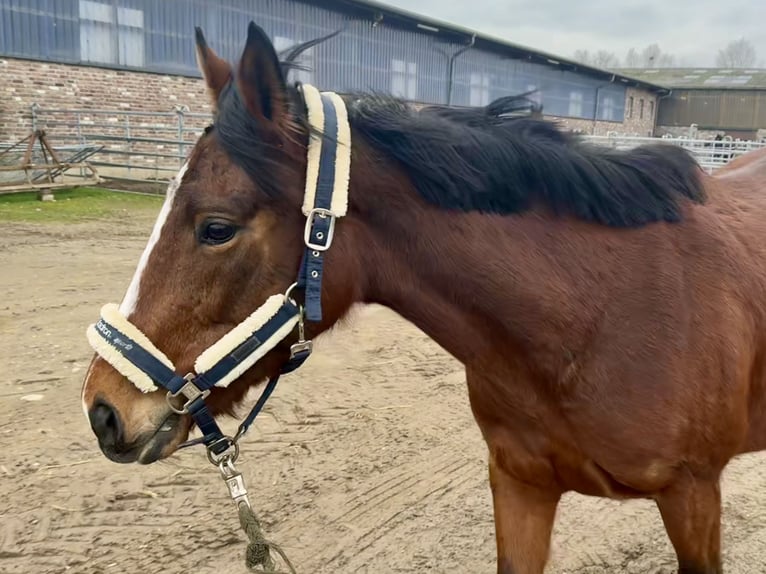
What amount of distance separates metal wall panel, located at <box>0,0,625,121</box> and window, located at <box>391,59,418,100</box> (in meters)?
0.04

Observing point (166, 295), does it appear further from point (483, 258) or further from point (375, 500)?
point (375, 500)

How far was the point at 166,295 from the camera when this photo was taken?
174 centimetres

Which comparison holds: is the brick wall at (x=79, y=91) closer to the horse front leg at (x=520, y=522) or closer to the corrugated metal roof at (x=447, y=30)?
the corrugated metal roof at (x=447, y=30)

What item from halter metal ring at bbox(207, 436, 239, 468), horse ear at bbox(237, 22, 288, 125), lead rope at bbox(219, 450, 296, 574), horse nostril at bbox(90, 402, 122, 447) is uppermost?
horse ear at bbox(237, 22, 288, 125)

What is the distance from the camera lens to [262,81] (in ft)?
5.61

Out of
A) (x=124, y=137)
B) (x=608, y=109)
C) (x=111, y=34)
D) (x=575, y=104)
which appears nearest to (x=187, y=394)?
(x=124, y=137)

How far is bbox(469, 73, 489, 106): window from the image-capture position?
2756 centimetres

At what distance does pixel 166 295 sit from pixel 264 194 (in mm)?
368

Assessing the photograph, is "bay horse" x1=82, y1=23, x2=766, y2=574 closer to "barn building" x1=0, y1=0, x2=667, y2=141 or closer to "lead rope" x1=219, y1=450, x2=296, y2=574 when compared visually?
"lead rope" x1=219, y1=450, x2=296, y2=574

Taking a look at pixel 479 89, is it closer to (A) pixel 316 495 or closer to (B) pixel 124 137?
(B) pixel 124 137

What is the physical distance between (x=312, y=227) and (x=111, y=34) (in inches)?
696

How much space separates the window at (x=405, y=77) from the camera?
24.6 meters

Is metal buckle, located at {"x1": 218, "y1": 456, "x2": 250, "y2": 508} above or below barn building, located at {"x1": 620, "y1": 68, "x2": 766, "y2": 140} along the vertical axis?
below

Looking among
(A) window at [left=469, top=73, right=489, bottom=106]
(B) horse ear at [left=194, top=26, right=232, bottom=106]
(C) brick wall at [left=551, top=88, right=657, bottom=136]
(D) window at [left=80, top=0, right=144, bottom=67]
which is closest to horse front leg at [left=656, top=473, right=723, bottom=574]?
(B) horse ear at [left=194, top=26, right=232, bottom=106]
